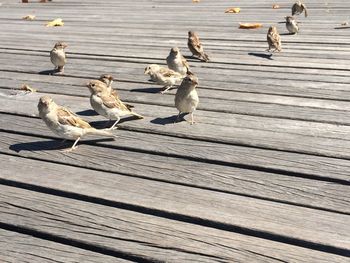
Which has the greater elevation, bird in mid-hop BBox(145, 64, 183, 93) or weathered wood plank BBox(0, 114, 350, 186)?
bird in mid-hop BBox(145, 64, 183, 93)

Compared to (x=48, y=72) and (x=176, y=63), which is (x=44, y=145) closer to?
(x=176, y=63)

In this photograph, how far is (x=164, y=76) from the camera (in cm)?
646

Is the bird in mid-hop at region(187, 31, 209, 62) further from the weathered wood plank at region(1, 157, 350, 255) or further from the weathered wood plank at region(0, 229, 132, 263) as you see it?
the weathered wood plank at region(0, 229, 132, 263)

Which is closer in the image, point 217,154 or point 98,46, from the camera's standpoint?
point 217,154

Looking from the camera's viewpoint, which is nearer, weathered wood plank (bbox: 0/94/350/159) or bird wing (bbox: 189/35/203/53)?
weathered wood plank (bbox: 0/94/350/159)

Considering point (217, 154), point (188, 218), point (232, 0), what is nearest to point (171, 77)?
point (217, 154)

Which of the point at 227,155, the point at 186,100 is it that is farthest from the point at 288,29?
the point at 227,155

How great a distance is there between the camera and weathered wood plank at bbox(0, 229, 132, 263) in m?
3.06

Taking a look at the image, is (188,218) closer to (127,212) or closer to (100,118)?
(127,212)

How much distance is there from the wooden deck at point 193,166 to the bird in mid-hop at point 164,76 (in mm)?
159

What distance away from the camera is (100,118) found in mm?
5594

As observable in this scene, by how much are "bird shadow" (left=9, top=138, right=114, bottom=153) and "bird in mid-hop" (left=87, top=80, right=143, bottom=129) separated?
16.8 inches

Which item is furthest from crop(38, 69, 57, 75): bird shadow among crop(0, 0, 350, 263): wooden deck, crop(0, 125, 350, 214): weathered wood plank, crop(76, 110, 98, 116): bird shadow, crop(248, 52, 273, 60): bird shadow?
crop(248, 52, 273, 60): bird shadow

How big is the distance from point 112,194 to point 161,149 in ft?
2.98
